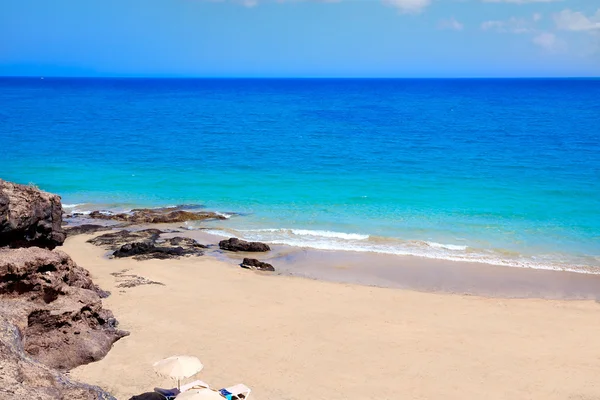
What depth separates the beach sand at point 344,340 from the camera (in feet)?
42.9

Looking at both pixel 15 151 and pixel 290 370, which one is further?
pixel 15 151

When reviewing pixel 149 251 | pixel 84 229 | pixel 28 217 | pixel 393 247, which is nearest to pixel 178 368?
pixel 28 217

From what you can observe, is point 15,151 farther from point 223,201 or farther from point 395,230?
point 395,230

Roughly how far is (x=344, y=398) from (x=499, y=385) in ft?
11.7

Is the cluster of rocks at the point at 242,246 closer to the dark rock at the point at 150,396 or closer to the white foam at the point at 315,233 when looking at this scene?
the white foam at the point at 315,233

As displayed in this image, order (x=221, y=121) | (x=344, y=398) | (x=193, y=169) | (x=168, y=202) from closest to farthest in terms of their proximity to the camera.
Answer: (x=344, y=398), (x=168, y=202), (x=193, y=169), (x=221, y=121)

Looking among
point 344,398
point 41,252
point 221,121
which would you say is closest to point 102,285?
point 41,252

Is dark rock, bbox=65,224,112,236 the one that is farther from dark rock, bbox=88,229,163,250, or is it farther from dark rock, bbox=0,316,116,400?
dark rock, bbox=0,316,116,400

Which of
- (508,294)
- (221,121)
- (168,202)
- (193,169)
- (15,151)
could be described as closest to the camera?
(508,294)

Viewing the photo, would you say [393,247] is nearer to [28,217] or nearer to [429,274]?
[429,274]

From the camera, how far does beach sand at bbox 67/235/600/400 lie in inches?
514

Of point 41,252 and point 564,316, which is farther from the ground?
point 41,252

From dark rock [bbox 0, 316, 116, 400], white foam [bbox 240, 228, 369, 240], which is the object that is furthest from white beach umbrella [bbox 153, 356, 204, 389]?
white foam [bbox 240, 228, 369, 240]

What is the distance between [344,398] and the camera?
12492 millimetres
